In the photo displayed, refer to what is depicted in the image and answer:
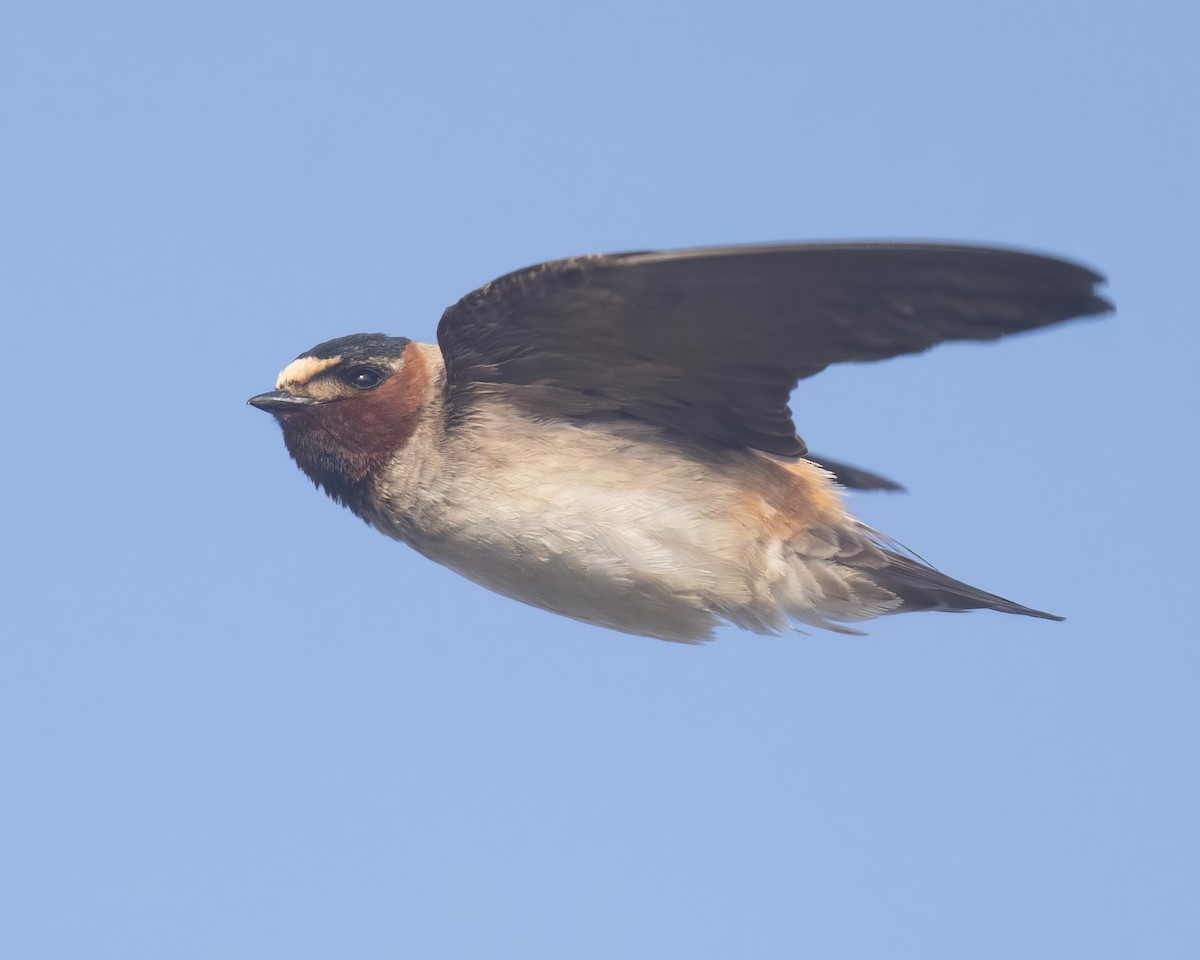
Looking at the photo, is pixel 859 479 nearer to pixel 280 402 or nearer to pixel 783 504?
pixel 783 504

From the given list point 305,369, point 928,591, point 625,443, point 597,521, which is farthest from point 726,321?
point 305,369

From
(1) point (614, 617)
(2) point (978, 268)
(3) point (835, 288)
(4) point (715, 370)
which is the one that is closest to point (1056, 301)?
(2) point (978, 268)

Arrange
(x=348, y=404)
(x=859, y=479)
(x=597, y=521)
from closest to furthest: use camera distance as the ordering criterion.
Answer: (x=597, y=521) → (x=348, y=404) → (x=859, y=479)

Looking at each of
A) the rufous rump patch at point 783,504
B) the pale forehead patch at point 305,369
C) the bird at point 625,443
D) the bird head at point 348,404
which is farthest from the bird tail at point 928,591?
the pale forehead patch at point 305,369

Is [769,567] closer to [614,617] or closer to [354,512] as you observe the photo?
[614,617]

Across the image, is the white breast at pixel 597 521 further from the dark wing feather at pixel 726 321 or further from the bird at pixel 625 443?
the dark wing feather at pixel 726 321

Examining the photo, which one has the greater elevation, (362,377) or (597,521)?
(362,377)
